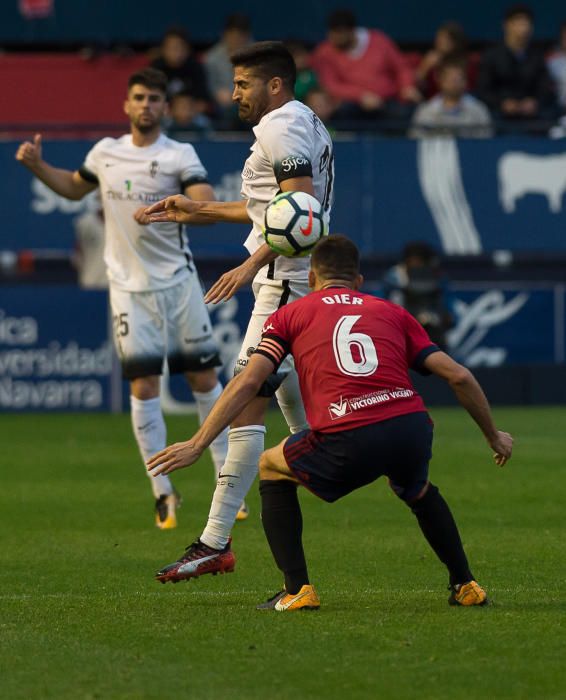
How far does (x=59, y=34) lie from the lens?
21125mm

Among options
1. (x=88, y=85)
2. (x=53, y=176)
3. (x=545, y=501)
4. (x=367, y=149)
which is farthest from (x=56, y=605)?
(x=88, y=85)

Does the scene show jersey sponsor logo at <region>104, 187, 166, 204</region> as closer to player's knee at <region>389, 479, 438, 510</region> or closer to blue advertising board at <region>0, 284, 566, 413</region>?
player's knee at <region>389, 479, 438, 510</region>

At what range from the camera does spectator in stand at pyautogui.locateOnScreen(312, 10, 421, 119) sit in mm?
19203

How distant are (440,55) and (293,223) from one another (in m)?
12.7

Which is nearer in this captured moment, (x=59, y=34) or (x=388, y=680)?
(x=388, y=680)

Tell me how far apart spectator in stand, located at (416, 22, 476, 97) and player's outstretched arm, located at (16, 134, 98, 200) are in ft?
30.1

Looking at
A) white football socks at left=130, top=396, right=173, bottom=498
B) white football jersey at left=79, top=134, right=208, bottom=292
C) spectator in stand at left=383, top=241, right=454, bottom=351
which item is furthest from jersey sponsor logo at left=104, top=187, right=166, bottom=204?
spectator in stand at left=383, top=241, right=454, bottom=351

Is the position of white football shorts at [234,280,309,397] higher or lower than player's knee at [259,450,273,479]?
higher

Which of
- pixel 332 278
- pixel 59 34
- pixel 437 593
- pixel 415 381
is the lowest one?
pixel 415 381

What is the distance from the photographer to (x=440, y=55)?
763 inches

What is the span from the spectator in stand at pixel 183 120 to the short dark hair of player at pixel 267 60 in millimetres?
10494

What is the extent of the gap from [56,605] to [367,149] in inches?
481

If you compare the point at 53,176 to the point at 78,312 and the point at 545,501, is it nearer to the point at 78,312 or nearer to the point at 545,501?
the point at 545,501

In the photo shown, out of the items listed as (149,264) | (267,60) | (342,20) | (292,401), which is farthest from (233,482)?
(342,20)
